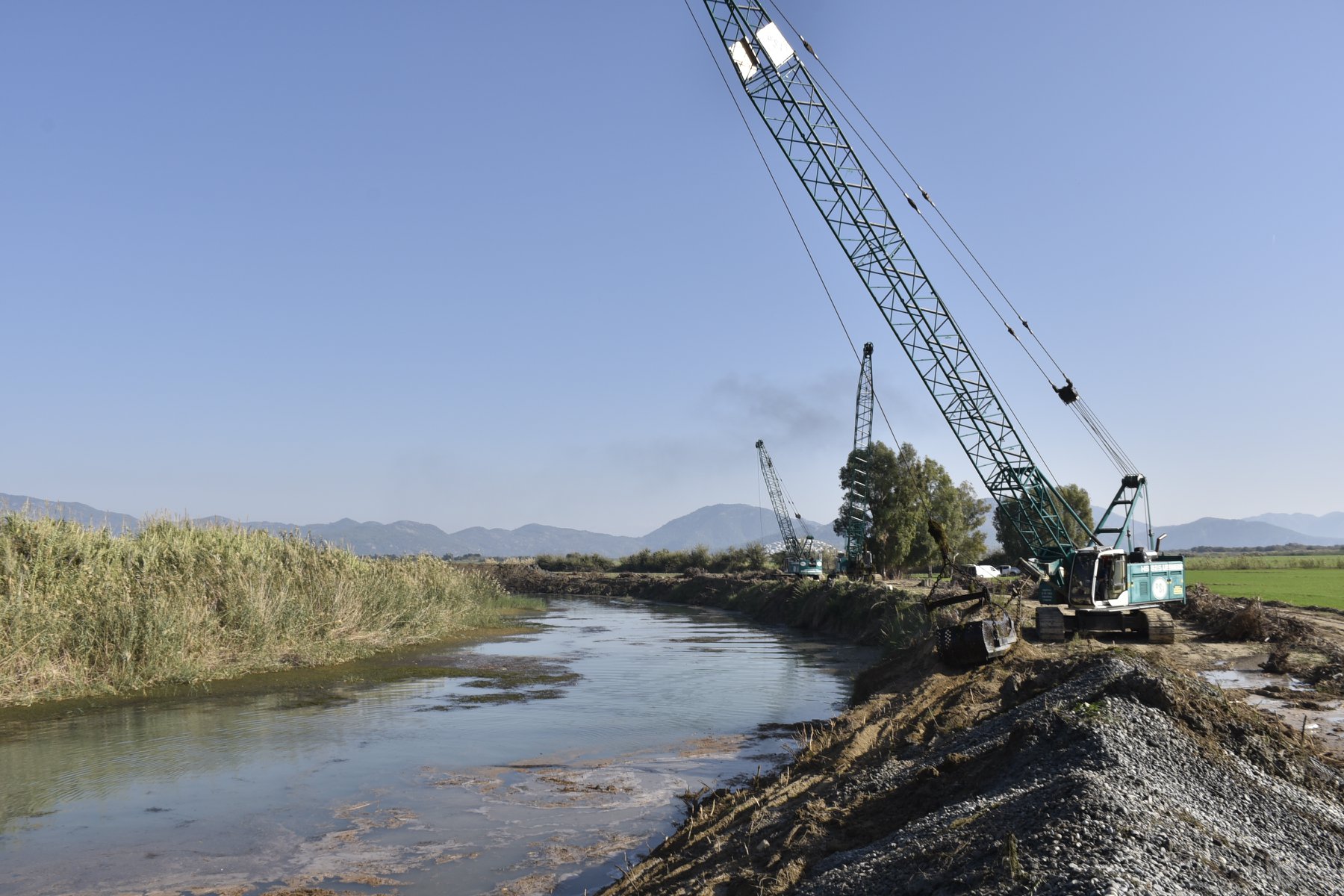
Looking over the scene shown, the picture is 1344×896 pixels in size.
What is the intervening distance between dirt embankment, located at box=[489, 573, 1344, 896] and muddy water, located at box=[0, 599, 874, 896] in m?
1.71

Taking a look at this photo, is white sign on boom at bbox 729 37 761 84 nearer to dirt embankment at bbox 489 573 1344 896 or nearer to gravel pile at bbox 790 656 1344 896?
dirt embankment at bbox 489 573 1344 896

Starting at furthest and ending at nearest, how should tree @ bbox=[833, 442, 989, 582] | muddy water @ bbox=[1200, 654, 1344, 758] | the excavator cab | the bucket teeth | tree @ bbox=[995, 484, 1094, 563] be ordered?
tree @ bbox=[833, 442, 989, 582] → tree @ bbox=[995, 484, 1094, 563] → the excavator cab → the bucket teeth → muddy water @ bbox=[1200, 654, 1344, 758]

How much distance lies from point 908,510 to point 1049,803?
67151mm

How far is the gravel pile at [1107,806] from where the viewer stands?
6.27 meters

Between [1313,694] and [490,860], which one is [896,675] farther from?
[490,860]

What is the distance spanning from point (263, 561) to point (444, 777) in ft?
50.2

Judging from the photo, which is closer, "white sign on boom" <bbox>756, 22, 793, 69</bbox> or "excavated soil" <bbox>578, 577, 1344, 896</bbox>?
"excavated soil" <bbox>578, 577, 1344, 896</bbox>

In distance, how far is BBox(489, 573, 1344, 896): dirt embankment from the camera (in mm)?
6438

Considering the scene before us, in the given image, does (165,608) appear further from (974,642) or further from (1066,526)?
(1066,526)

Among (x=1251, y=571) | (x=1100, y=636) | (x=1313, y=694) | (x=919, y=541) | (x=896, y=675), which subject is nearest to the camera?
(x=1313, y=694)

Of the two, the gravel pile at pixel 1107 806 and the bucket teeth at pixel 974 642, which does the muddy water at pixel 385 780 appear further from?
the gravel pile at pixel 1107 806

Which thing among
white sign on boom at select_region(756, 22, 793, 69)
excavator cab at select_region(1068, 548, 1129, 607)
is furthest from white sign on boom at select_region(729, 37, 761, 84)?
excavator cab at select_region(1068, 548, 1129, 607)

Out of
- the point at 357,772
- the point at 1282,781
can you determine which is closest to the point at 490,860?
the point at 357,772

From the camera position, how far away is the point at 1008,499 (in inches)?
1325
